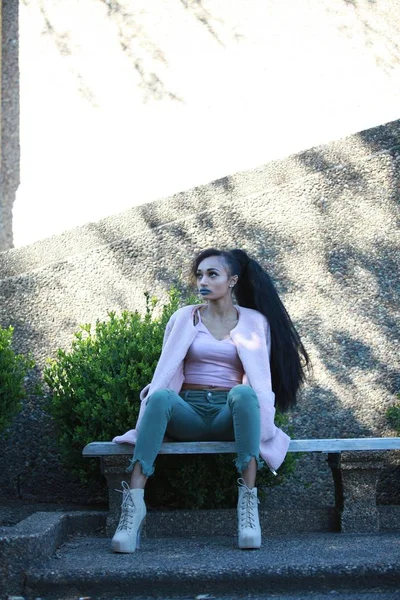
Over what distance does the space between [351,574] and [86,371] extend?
1.95 meters

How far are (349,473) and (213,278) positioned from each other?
1174 millimetres

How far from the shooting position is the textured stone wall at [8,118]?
25.1 ft

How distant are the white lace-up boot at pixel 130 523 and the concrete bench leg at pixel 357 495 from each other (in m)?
1.11

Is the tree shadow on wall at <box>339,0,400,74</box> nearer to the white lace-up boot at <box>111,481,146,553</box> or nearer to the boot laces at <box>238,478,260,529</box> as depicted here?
the boot laces at <box>238,478,260,529</box>

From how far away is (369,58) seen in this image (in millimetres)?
7285

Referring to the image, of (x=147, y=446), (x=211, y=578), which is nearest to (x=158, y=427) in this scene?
(x=147, y=446)

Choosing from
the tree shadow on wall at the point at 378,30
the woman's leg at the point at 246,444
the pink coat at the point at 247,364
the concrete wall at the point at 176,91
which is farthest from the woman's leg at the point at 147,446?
the tree shadow on wall at the point at 378,30

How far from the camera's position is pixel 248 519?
11.8 ft

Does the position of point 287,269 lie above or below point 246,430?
above

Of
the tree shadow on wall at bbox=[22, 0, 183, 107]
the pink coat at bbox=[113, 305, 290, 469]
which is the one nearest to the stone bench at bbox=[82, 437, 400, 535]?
the pink coat at bbox=[113, 305, 290, 469]

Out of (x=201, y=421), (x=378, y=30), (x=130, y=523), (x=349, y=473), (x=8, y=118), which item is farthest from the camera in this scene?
(x=8, y=118)

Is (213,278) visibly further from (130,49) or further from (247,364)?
(130,49)

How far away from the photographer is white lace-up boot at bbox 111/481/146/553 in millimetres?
3471

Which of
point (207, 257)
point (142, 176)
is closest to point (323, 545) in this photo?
point (207, 257)
